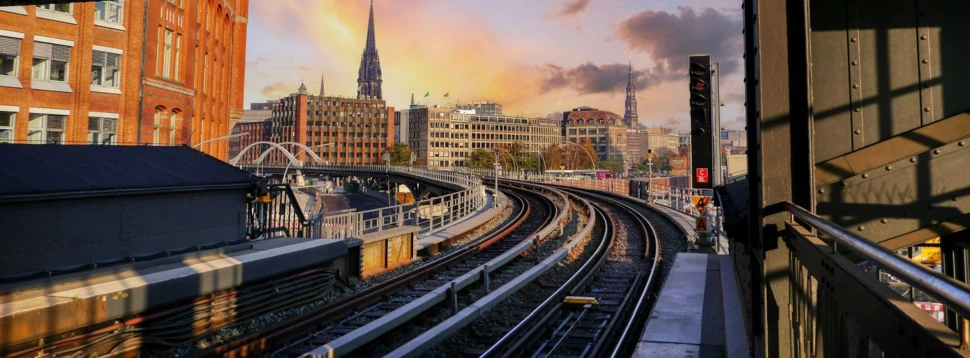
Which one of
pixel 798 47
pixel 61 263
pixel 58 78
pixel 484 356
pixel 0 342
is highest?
pixel 58 78

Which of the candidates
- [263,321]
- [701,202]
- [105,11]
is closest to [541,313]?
[263,321]

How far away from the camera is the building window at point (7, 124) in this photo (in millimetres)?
24812

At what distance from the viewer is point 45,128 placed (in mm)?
26250

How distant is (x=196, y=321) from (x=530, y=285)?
7783 millimetres

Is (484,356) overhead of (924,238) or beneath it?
beneath

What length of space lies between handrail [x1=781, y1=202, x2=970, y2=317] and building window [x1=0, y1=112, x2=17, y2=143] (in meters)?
31.4

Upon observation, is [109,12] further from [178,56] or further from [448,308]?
[448,308]

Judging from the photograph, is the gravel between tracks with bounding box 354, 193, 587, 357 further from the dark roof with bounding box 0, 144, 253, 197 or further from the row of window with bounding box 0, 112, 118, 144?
the row of window with bounding box 0, 112, 118, 144

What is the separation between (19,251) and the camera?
32.9ft

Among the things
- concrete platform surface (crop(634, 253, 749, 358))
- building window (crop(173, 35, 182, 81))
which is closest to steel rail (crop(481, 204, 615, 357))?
concrete platform surface (crop(634, 253, 749, 358))

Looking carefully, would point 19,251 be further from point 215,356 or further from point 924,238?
point 924,238

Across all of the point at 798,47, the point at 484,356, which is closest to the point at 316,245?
the point at 484,356

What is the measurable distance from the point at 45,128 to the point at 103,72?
13.1ft

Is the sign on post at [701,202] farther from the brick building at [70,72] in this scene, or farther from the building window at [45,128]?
the brick building at [70,72]
